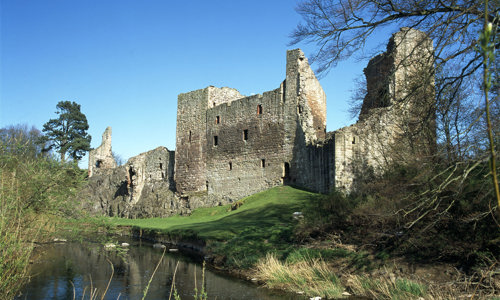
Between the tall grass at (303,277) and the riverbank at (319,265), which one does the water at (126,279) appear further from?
the riverbank at (319,265)

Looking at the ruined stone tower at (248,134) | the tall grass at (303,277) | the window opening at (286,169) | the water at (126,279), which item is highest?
the ruined stone tower at (248,134)

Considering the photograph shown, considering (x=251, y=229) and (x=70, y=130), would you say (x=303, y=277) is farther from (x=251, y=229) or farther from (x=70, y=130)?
(x=70, y=130)

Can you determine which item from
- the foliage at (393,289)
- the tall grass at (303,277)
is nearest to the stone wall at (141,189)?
the tall grass at (303,277)

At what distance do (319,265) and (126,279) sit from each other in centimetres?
581

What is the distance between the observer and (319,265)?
10773 millimetres

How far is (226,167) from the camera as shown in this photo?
29.5 meters

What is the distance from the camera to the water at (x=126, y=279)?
10289mm

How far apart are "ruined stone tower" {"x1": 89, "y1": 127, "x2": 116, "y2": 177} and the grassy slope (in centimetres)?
2194

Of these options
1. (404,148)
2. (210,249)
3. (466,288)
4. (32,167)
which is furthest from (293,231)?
(32,167)

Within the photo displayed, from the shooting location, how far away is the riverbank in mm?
8750

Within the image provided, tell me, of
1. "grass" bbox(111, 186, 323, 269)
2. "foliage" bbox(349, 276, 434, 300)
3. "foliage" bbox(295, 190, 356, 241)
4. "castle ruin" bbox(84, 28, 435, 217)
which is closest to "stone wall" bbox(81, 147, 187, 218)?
"castle ruin" bbox(84, 28, 435, 217)

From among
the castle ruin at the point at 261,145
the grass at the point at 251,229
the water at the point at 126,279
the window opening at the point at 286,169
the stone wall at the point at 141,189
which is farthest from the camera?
the stone wall at the point at 141,189

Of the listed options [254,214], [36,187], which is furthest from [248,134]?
[36,187]

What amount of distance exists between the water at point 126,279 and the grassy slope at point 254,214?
1.93 m
